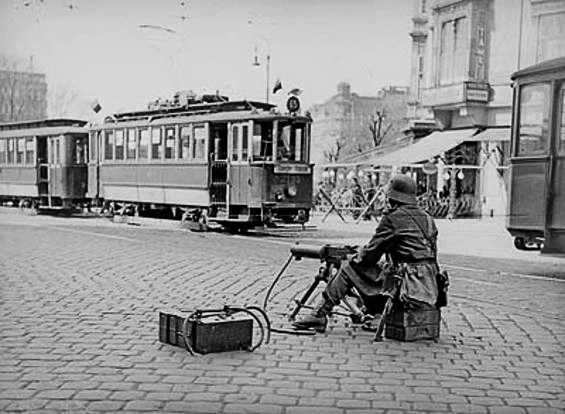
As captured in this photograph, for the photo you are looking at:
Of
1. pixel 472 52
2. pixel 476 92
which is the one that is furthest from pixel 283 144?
pixel 472 52

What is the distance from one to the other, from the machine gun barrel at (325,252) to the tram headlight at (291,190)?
5.78 ft

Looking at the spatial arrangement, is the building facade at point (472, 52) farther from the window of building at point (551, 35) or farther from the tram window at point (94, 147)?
the tram window at point (94, 147)

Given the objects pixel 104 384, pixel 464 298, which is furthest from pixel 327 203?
pixel 104 384

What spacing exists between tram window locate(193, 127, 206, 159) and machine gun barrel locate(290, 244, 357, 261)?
157 inches

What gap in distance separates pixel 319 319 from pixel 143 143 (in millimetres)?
2903

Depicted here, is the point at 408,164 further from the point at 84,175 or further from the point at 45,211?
the point at 45,211

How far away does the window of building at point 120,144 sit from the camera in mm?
6853

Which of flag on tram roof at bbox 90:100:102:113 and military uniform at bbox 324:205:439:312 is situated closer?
military uniform at bbox 324:205:439:312

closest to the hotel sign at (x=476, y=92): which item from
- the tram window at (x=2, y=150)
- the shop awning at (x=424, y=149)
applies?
the shop awning at (x=424, y=149)

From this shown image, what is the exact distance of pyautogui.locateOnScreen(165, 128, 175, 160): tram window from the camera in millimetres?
8430

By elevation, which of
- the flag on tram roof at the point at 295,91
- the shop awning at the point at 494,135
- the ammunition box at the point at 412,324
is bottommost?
the ammunition box at the point at 412,324

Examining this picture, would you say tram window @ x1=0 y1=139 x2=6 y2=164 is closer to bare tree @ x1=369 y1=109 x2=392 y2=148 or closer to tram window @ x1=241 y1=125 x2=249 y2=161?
bare tree @ x1=369 y1=109 x2=392 y2=148

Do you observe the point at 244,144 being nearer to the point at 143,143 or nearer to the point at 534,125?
the point at 143,143

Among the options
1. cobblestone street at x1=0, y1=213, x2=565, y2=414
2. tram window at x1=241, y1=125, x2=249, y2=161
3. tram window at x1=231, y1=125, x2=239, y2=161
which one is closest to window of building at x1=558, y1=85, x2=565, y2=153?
cobblestone street at x1=0, y1=213, x2=565, y2=414
